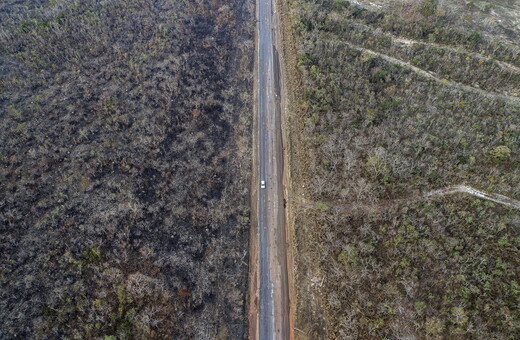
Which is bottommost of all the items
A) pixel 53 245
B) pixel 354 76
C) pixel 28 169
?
pixel 53 245

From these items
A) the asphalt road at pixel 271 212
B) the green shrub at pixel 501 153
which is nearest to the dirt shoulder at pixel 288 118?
the asphalt road at pixel 271 212

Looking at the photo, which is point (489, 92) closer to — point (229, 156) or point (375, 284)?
point (375, 284)

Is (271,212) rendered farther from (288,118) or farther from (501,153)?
(501,153)

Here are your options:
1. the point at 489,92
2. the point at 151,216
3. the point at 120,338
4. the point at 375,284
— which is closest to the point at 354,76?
the point at 489,92

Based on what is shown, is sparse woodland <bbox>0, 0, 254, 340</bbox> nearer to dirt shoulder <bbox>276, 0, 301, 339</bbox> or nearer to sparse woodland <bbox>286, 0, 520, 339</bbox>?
dirt shoulder <bbox>276, 0, 301, 339</bbox>

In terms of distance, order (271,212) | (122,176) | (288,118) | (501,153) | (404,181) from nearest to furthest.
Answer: (404,181)
(271,212)
(501,153)
(122,176)
(288,118)

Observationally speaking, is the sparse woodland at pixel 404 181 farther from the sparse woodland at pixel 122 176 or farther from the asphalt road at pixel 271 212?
the sparse woodland at pixel 122 176

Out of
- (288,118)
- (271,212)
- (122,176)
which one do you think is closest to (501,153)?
(288,118)
